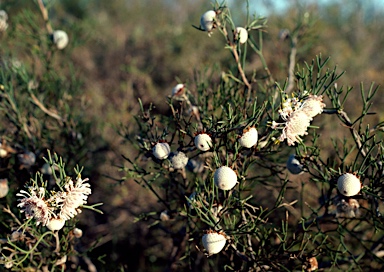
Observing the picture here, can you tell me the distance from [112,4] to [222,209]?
8692 mm

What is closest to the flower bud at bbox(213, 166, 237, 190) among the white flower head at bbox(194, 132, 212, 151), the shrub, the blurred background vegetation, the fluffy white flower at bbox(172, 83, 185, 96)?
the shrub


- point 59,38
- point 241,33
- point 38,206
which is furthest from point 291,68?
point 38,206

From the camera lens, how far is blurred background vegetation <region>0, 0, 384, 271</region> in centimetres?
258

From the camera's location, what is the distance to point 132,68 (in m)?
4.05

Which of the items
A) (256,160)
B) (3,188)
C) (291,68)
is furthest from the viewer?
(291,68)

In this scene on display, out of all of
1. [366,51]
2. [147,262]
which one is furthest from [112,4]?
[147,262]

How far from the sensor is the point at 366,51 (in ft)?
21.1

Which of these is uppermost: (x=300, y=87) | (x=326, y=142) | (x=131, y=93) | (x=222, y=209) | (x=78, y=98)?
(x=300, y=87)

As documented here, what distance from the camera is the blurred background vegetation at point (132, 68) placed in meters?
2.58

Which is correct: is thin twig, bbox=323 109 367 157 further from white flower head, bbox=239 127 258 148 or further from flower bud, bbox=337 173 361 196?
white flower head, bbox=239 127 258 148

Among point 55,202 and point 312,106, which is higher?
point 312,106

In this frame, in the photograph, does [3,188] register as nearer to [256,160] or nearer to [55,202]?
[55,202]

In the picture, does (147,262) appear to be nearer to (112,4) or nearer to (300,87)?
(300,87)

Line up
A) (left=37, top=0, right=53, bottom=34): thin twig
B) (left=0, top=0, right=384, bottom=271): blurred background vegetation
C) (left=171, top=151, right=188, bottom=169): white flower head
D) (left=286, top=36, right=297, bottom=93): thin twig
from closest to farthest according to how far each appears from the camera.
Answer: (left=171, top=151, right=188, bottom=169): white flower head
(left=286, top=36, right=297, bottom=93): thin twig
(left=37, top=0, right=53, bottom=34): thin twig
(left=0, top=0, right=384, bottom=271): blurred background vegetation
